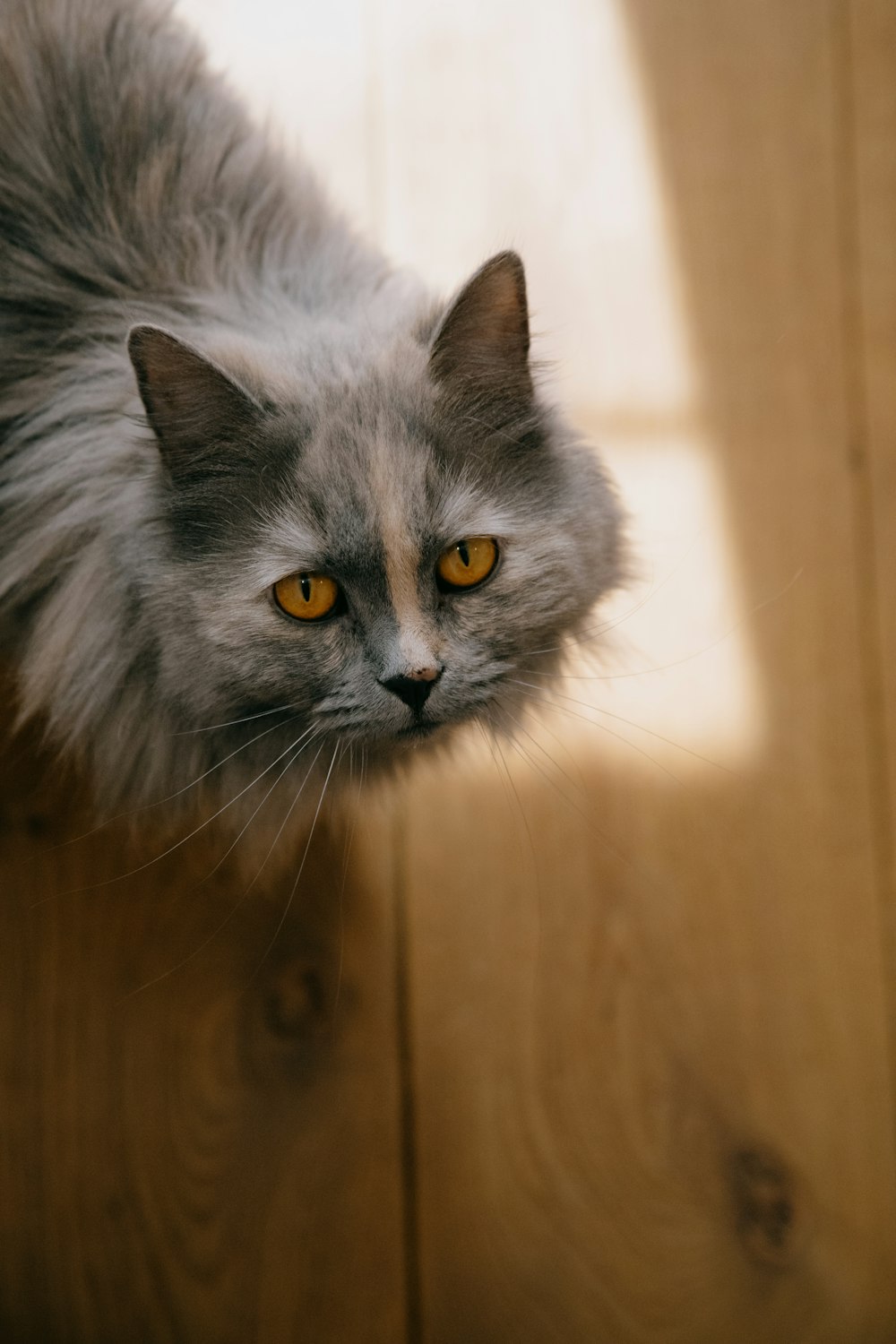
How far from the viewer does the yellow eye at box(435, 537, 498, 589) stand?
0.79 metres

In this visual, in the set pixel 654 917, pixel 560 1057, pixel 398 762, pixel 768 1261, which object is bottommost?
pixel 768 1261

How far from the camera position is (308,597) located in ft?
2.56

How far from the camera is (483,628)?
2.61ft

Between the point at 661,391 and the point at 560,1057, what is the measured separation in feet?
2.57

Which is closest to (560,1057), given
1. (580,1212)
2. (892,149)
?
(580,1212)

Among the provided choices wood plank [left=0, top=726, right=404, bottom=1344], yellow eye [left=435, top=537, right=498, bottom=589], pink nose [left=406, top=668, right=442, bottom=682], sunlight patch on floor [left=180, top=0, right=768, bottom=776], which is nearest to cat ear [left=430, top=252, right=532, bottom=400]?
yellow eye [left=435, top=537, right=498, bottom=589]

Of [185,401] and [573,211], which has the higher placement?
[573,211]

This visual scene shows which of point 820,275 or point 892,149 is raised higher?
point 892,149

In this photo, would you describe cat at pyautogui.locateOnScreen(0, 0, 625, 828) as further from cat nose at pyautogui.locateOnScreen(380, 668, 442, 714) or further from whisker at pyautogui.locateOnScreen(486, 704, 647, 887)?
whisker at pyautogui.locateOnScreen(486, 704, 647, 887)

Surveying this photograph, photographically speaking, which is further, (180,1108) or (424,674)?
(180,1108)

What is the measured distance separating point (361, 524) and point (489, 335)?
0.60ft

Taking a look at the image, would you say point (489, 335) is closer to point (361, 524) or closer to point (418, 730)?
point (361, 524)

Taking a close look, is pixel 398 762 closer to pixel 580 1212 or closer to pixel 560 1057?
pixel 560 1057

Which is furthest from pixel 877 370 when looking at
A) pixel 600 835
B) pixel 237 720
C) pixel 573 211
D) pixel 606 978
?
pixel 237 720
